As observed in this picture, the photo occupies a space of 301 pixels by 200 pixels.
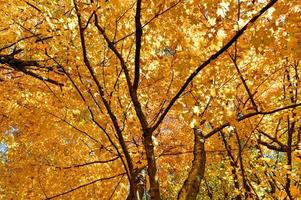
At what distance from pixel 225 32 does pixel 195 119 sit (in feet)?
3.96

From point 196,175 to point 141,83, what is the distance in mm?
2509

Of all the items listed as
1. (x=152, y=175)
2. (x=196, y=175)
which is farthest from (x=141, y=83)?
(x=152, y=175)

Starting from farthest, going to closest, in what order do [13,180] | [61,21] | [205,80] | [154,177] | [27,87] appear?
[13,180] < [27,87] < [205,80] < [61,21] < [154,177]

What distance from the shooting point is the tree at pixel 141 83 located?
3703 mm

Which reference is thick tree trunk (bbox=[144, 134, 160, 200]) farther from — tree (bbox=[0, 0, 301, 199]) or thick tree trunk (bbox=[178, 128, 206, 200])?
thick tree trunk (bbox=[178, 128, 206, 200])

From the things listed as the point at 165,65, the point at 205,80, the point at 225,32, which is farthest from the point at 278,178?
the point at 225,32

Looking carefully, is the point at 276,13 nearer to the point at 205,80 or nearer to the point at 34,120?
the point at 205,80

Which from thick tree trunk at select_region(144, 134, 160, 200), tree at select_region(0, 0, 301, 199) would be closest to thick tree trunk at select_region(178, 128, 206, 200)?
tree at select_region(0, 0, 301, 199)

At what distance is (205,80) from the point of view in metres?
5.11

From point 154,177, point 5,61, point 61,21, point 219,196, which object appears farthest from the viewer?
point 219,196

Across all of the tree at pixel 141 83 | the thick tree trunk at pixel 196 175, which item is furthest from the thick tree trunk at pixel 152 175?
the thick tree trunk at pixel 196 175

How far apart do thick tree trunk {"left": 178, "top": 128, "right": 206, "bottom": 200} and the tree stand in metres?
0.01

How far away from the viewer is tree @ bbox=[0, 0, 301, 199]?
3.70 m

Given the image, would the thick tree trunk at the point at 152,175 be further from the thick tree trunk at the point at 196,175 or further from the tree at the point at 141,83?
the thick tree trunk at the point at 196,175
